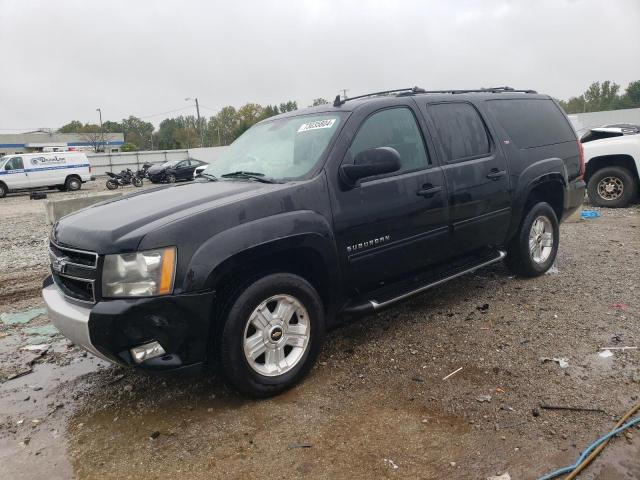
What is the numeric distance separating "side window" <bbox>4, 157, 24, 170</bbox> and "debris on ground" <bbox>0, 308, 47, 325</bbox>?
2150 centimetres

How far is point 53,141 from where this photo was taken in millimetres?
82438

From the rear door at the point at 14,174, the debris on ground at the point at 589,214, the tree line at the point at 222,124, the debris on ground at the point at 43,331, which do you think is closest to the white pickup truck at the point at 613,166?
the debris on ground at the point at 589,214

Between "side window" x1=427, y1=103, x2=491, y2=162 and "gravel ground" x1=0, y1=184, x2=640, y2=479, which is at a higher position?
"side window" x1=427, y1=103, x2=491, y2=162

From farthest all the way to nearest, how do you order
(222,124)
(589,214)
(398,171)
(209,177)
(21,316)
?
(222,124) → (589,214) → (21,316) → (209,177) → (398,171)

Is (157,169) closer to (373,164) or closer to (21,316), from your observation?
(21,316)

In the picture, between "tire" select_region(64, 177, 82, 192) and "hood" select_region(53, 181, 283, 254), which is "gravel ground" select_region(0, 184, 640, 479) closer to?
"hood" select_region(53, 181, 283, 254)

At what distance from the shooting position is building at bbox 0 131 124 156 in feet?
237

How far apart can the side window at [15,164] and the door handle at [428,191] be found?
24.6 m

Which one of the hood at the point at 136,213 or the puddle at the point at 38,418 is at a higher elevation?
the hood at the point at 136,213

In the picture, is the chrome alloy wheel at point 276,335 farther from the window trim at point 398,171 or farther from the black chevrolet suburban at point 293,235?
the window trim at point 398,171

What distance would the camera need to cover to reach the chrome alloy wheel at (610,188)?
998 centimetres

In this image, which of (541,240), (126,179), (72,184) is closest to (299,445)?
(541,240)

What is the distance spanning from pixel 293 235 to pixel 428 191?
1.32 metres

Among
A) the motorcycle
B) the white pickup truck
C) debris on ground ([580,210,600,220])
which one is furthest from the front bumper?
the motorcycle
